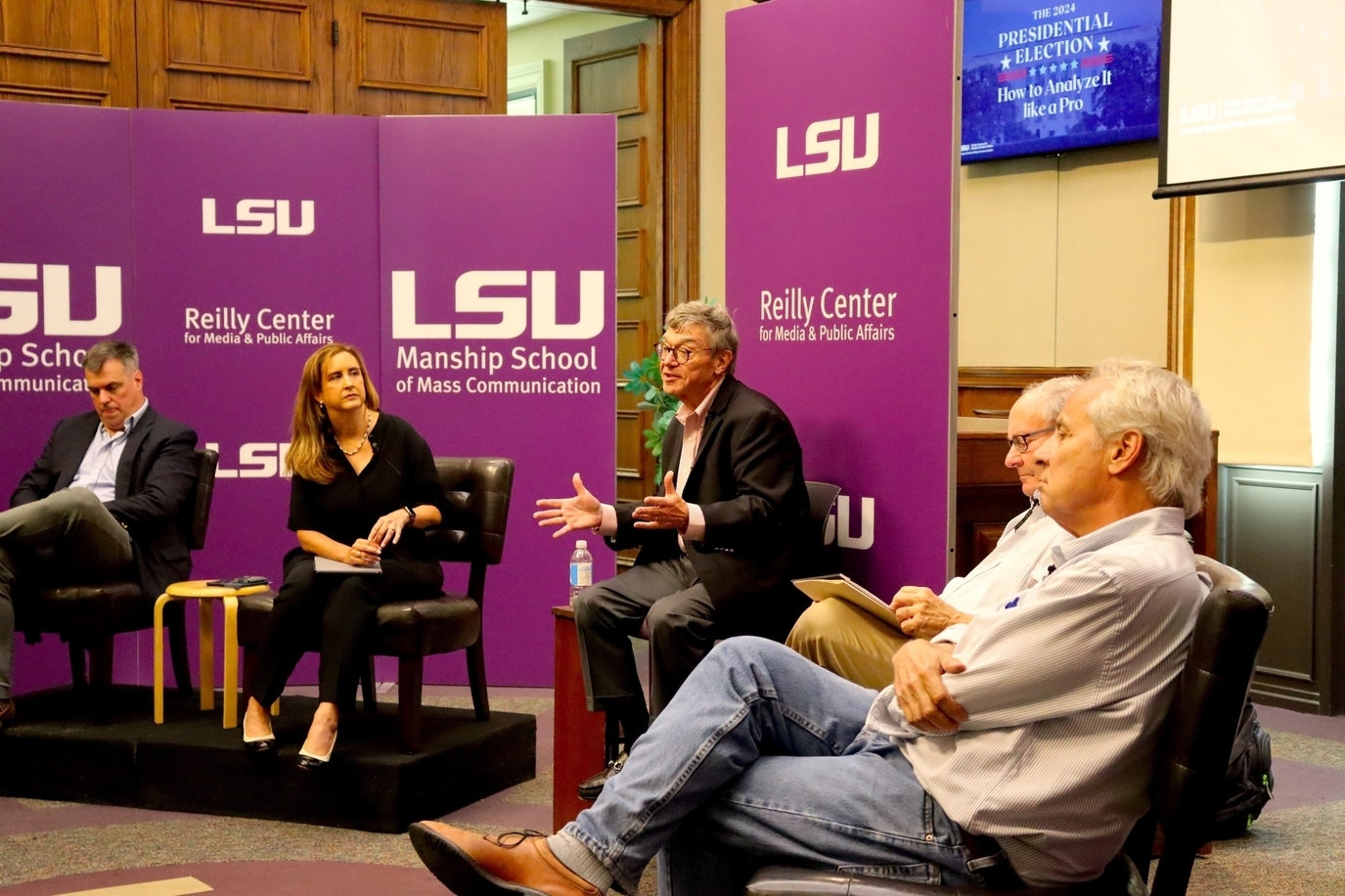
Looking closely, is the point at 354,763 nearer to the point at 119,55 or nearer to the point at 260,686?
the point at 260,686

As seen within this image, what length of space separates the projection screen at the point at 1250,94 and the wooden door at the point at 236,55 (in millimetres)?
3759

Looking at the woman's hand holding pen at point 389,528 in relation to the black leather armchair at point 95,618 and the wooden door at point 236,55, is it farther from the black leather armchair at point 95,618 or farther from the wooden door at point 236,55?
the wooden door at point 236,55

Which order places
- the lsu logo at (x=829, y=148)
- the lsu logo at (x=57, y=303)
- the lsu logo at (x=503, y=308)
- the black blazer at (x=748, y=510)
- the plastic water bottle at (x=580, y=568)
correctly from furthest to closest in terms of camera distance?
the lsu logo at (x=503, y=308), the lsu logo at (x=57, y=303), the plastic water bottle at (x=580, y=568), the lsu logo at (x=829, y=148), the black blazer at (x=748, y=510)

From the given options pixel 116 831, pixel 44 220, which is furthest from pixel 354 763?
pixel 44 220

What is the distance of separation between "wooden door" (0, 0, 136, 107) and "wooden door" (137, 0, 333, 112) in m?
0.08

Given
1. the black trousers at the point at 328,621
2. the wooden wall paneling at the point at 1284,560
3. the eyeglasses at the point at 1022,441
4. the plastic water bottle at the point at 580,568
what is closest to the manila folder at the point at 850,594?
the eyeglasses at the point at 1022,441

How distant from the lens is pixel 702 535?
12.1 ft

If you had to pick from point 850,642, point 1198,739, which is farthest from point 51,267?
point 1198,739

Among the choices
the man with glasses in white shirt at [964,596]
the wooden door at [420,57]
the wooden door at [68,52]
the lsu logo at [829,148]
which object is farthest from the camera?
the wooden door at [420,57]

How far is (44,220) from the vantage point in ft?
17.4

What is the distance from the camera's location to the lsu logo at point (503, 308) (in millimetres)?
5559

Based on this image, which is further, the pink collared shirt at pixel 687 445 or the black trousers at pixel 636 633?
the pink collared shirt at pixel 687 445

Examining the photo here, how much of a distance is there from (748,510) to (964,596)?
0.86 metres

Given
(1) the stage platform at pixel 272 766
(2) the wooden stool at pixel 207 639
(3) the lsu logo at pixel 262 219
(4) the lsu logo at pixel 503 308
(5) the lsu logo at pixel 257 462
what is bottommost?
(1) the stage platform at pixel 272 766
